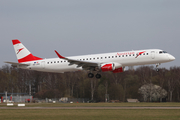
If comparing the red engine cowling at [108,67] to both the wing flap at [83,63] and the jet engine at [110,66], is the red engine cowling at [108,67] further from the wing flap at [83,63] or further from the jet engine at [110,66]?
the wing flap at [83,63]

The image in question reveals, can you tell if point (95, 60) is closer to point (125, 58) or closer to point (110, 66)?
point (110, 66)

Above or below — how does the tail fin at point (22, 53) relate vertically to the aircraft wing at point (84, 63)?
above

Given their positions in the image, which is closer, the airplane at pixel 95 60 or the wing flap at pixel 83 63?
the airplane at pixel 95 60

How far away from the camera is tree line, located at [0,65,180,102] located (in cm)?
9162

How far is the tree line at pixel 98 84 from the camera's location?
301 ft

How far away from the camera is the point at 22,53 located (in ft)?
180

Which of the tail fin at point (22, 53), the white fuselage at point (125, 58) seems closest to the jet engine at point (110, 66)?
the white fuselage at point (125, 58)

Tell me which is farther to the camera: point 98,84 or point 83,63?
point 98,84

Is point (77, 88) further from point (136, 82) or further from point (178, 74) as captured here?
point (178, 74)

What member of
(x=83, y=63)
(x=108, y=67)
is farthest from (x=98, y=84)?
(x=108, y=67)

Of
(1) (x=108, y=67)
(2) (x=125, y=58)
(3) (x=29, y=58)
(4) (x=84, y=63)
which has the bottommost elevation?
(1) (x=108, y=67)

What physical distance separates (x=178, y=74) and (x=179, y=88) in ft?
24.3

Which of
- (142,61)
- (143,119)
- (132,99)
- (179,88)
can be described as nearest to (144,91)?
(132,99)

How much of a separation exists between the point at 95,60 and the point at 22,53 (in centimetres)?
1492
